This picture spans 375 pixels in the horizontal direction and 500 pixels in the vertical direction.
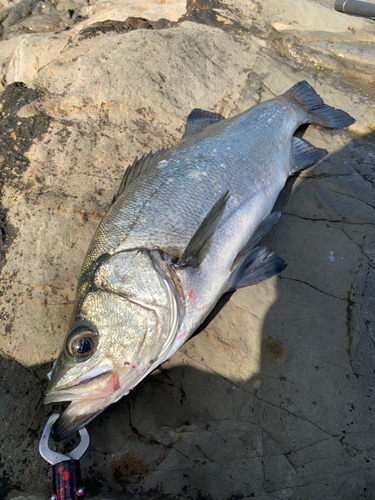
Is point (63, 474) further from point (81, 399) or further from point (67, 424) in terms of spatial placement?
point (81, 399)

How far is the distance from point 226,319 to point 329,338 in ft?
2.70

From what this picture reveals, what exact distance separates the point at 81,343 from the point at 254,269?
1401mm

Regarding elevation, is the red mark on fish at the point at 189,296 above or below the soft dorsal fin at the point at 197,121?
below

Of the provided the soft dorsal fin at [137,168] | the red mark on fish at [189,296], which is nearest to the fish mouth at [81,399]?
the red mark on fish at [189,296]

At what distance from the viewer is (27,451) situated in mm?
2119

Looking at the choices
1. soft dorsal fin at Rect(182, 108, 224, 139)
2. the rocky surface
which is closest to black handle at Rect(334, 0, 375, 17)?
the rocky surface

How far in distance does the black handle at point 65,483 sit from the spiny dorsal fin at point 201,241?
54.3 inches

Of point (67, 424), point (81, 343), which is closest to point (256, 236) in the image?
point (81, 343)

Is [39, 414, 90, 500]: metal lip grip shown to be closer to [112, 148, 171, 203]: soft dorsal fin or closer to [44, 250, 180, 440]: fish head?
[44, 250, 180, 440]: fish head

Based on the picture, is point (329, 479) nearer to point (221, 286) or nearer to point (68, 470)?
point (221, 286)

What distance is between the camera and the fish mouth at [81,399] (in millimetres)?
1784

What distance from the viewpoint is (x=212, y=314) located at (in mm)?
2646

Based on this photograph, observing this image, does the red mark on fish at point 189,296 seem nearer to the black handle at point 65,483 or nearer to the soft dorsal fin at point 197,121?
the black handle at point 65,483

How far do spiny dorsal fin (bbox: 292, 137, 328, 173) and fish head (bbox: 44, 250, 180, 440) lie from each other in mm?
2056
